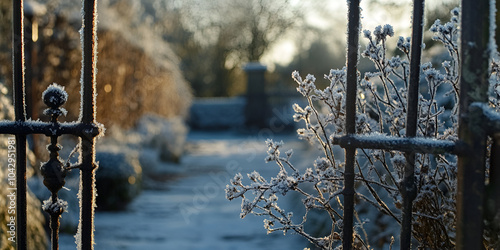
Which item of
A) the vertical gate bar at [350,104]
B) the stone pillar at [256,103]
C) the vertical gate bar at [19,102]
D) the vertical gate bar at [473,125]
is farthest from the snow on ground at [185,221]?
the stone pillar at [256,103]

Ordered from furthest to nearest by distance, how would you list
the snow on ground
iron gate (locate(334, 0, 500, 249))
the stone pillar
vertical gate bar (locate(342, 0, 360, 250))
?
1. the stone pillar
2. the snow on ground
3. vertical gate bar (locate(342, 0, 360, 250))
4. iron gate (locate(334, 0, 500, 249))

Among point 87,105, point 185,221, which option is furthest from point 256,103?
point 87,105

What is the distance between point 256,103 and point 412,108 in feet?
52.1

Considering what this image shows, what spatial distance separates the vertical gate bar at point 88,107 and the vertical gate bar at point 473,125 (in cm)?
94

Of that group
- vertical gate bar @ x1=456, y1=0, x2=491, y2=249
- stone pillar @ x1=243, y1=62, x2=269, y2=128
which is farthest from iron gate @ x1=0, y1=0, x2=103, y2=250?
stone pillar @ x1=243, y1=62, x2=269, y2=128

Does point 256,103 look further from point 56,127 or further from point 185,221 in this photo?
point 56,127

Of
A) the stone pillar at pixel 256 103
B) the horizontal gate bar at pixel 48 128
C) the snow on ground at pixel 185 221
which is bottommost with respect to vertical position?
the snow on ground at pixel 185 221

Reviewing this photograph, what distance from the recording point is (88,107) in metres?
1.22

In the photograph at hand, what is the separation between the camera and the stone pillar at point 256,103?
1670cm

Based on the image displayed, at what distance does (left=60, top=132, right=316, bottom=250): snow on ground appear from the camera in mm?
3916

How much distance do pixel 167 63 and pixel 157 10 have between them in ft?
13.5

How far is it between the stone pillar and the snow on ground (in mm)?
8741

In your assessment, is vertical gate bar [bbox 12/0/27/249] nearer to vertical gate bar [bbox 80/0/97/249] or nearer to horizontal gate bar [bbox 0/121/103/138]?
horizontal gate bar [bbox 0/121/103/138]

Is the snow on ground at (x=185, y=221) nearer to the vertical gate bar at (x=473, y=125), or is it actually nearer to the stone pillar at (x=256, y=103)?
the vertical gate bar at (x=473, y=125)
